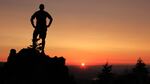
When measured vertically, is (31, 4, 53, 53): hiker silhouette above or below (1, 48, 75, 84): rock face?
above

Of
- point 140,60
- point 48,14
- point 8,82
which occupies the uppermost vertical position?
point 140,60

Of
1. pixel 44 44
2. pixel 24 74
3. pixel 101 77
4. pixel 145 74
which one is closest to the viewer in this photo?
pixel 24 74

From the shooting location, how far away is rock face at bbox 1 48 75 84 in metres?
29.2

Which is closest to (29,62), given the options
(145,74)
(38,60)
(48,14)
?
(38,60)

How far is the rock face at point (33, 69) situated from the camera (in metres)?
29.2

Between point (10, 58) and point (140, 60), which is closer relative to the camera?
point (10, 58)

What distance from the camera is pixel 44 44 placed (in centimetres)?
3141

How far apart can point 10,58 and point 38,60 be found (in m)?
2.14

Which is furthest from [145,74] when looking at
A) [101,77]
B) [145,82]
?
[101,77]

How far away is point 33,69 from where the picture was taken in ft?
97.1

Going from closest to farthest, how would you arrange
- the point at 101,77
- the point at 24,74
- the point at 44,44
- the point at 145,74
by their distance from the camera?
the point at 24,74 < the point at 44,44 < the point at 101,77 < the point at 145,74

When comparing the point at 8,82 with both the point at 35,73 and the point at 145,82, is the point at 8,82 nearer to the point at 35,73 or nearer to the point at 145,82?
the point at 35,73

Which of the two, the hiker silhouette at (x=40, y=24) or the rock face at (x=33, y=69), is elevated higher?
the hiker silhouette at (x=40, y=24)

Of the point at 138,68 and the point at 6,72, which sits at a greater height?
the point at 138,68
